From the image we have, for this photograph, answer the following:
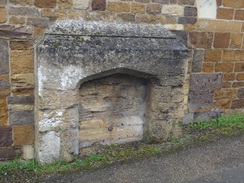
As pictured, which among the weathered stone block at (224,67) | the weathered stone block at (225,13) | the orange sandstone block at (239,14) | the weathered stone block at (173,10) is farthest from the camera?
the weathered stone block at (224,67)

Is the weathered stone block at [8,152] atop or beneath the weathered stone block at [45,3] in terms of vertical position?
beneath

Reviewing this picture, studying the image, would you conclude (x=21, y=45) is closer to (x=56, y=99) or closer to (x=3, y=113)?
(x=56, y=99)

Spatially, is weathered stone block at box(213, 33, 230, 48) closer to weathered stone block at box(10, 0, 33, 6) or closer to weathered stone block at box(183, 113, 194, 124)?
weathered stone block at box(183, 113, 194, 124)

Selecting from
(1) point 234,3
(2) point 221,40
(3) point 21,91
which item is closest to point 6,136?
(3) point 21,91

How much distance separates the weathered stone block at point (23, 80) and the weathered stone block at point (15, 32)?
1.51 feet

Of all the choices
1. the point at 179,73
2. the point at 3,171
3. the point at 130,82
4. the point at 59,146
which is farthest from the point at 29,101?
the point at 179,73

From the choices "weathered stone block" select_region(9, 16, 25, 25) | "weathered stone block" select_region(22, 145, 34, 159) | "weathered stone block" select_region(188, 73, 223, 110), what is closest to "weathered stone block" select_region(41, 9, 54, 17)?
"weathered stone block" select_region(9, 16, 25, 25)

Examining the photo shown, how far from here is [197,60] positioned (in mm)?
4188

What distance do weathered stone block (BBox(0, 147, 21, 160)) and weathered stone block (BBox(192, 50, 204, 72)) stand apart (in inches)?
116

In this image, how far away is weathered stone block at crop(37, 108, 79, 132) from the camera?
3.05 metres

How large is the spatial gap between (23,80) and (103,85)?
3.37 ft

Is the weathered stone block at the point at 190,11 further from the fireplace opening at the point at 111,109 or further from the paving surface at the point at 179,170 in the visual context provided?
the paving surface at the point at 179,170

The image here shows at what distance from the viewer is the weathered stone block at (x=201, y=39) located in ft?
13.2

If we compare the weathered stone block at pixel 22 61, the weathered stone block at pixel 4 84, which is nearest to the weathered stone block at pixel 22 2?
the weathered stone block at pixel 22 61
